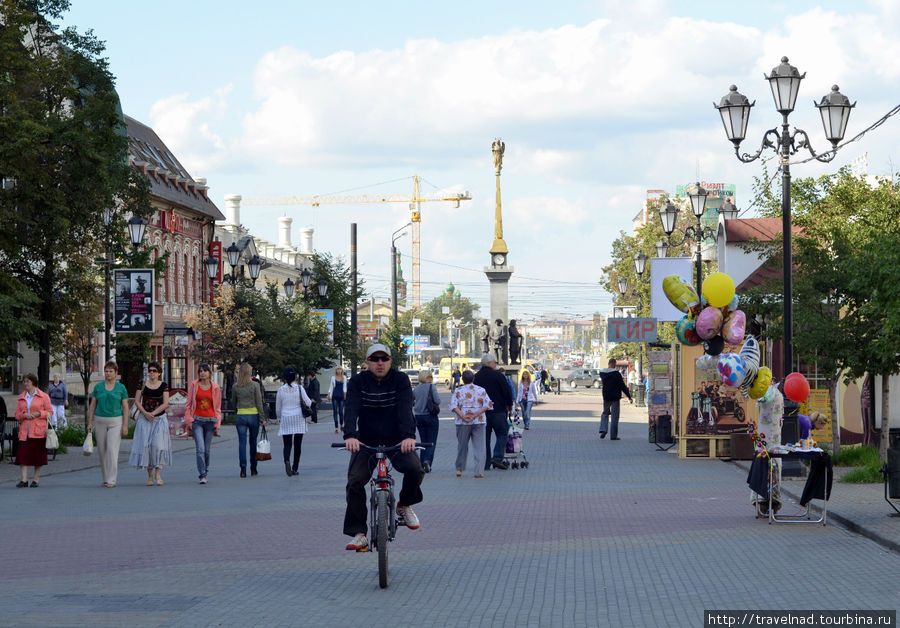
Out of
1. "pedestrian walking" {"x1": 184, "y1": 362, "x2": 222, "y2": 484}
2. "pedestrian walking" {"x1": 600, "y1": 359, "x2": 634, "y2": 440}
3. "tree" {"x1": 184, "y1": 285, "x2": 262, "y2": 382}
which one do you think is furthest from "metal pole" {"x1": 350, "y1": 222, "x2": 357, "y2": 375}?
"pedestrian walking" {"x1": 184, "y1": 362, "x2": 222, "y2": 484}

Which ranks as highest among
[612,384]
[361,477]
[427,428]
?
[612,384]

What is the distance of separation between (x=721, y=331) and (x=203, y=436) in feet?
27.5

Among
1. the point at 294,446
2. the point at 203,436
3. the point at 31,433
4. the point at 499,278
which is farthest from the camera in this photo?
the point at 499,278

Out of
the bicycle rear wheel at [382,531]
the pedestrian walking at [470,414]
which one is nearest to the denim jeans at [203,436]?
the pedestrian walking at [470,414]

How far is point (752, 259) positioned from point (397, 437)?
25.8 metres

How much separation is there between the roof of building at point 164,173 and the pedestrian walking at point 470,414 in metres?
36.7

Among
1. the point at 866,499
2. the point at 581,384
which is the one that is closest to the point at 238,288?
the point at 866,499

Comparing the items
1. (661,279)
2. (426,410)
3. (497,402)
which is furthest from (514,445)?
(661,279)

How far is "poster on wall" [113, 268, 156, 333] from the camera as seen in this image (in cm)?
3300

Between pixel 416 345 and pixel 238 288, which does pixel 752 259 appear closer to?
pixel 238 288

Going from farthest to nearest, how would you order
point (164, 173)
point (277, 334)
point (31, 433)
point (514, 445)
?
point (164, 173) < point (277, 334) < point (514, 445) < point (31, 433)

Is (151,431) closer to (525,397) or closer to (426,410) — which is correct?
(426,410)

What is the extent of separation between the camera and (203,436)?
20.6m

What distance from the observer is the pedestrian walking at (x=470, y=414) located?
2070 centimetres
